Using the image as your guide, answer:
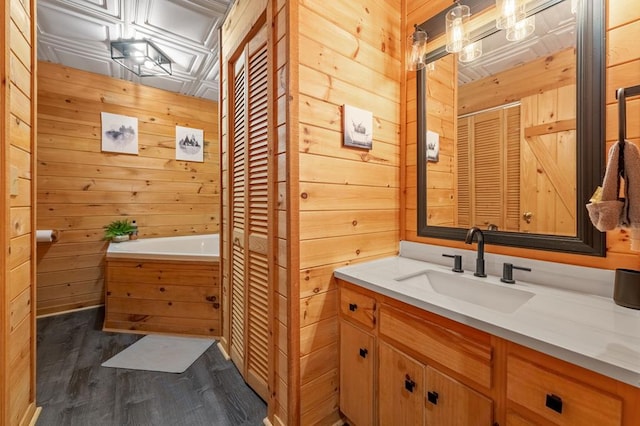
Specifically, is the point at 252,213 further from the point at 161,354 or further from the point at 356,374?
the point at 161,354

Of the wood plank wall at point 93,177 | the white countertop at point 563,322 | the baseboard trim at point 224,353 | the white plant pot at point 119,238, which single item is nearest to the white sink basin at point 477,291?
the white countertop at point 563,322

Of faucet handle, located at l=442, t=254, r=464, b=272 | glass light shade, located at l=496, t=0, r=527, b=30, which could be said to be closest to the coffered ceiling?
glass light shade, located at l=496, t=0, r=527, b=30

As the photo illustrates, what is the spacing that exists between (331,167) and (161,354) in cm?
194

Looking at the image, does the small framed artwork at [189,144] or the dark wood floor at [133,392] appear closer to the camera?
the dark wood floor at [133,392]

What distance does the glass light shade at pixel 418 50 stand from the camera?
152 cm

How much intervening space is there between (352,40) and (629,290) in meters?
1.54

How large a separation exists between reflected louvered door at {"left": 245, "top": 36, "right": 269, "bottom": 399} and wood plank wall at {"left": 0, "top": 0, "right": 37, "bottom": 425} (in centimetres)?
102

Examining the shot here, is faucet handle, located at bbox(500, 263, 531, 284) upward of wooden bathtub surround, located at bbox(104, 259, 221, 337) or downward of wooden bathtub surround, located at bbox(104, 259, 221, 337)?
upward


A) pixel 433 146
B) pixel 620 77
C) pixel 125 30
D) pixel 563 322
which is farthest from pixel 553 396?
pixel 125 30

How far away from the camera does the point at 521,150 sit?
127 centimetres

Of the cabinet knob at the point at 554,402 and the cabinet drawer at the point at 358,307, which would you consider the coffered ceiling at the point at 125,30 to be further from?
the cabinet knob at the point at 554,402

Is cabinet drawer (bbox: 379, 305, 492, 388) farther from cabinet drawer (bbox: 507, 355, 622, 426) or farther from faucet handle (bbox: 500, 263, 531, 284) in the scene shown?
faucet handle (bbox: 500, 263, 531, 284)

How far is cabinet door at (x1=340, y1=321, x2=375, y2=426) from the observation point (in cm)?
123

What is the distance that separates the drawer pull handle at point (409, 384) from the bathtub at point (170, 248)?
172 cm
